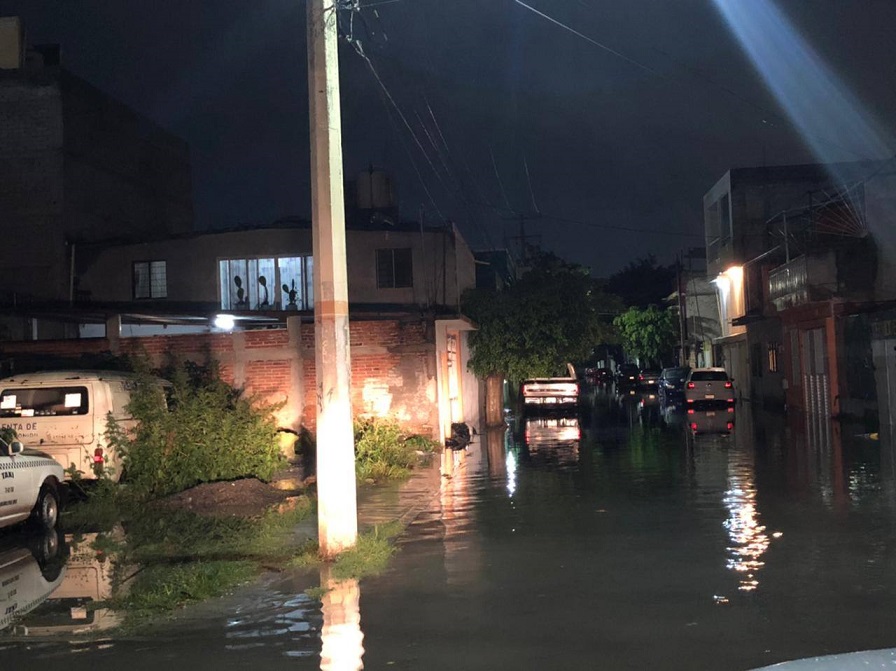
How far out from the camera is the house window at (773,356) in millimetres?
41344

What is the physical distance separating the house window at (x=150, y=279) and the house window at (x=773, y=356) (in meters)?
26.1

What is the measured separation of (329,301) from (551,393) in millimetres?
29159

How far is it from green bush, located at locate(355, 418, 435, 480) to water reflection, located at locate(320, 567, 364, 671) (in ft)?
25.7

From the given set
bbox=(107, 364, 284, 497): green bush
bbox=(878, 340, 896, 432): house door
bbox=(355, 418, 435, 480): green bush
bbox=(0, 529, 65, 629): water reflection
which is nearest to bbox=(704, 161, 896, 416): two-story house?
bbox=(878, 340, 896, 432): house door

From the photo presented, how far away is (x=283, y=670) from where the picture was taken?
653cm

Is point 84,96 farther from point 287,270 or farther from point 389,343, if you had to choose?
point 389,343

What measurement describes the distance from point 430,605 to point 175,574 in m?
2.94

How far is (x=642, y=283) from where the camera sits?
330ft

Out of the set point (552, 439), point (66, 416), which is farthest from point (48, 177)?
point (66, 416)

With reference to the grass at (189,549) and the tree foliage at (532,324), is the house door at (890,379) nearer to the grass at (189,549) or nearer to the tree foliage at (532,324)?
the tree foliage at (532,324)

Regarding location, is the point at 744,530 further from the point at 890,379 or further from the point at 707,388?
the point at 707,388

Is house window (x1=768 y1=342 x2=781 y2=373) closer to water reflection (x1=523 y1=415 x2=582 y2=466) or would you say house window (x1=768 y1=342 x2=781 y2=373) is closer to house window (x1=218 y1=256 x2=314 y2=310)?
water reflection (x1=523 y1=415 x2=582 y2=466)

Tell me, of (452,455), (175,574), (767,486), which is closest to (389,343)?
(452,455)

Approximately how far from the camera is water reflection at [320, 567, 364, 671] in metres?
6.69
